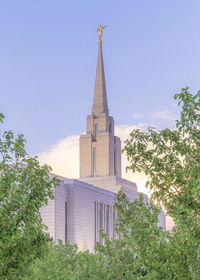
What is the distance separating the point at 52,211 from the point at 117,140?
2855 inches

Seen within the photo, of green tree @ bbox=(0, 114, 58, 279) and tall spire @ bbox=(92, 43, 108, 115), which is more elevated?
tall spire @ bbox=(92, 43, 108, 115)

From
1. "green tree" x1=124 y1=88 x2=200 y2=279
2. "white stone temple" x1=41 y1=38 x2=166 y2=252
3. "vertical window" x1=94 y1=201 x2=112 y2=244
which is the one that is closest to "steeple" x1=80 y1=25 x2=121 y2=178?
"white stone temple" x1=41 y1=38 x2=166 y2=252

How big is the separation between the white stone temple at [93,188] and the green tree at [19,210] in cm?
9134

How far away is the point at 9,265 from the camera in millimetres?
15930

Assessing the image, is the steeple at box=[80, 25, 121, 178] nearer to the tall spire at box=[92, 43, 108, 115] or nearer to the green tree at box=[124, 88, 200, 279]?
the tall spire at box=[92, 43, 108, 115]

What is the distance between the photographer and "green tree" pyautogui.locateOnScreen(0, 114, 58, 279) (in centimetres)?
1468

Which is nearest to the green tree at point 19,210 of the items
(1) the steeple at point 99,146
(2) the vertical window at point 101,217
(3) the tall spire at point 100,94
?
(2) the vertical window at point 101,217

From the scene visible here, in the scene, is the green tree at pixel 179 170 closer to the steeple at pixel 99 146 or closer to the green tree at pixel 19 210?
the green tree at pixel 19 210

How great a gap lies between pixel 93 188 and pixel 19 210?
406 ft

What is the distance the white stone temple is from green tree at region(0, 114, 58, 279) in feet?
300

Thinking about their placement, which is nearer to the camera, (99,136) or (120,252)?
(120,252)

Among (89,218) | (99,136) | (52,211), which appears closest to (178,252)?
(52,211)

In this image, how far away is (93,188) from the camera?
138125 millimetres

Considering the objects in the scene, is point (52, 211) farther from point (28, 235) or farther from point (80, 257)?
point (28, 235)
